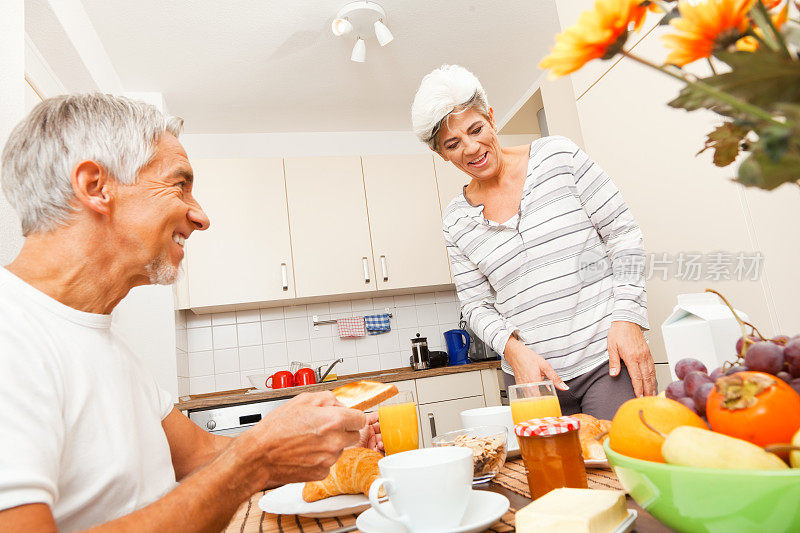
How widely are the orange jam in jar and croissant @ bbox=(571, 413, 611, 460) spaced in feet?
0.30

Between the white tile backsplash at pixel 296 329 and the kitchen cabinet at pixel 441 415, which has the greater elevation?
the white tile backsplash at pixel 296 329

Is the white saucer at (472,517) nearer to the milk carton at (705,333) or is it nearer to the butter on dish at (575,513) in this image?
the butter on dish at (575,513)

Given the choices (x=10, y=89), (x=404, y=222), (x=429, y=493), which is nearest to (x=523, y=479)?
(x=429, y=493)

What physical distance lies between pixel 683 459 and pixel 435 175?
3.53m

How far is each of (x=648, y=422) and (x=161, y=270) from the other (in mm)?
902

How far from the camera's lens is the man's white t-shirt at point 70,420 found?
61 centimetres

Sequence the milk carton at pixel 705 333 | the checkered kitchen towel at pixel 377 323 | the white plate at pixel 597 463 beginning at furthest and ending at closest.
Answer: the checkered kitchen towel at pixel 377 323, the milk carton at pixel 705 333, the white plate at pixel 597 463

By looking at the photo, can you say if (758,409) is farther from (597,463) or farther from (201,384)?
(201,384)

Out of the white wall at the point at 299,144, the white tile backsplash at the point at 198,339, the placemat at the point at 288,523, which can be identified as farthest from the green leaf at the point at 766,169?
the white wall at the point at 299,144

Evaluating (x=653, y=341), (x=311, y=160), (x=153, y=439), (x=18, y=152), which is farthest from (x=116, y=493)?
(x=311, y=160)

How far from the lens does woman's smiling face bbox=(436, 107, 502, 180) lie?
171 centimetres

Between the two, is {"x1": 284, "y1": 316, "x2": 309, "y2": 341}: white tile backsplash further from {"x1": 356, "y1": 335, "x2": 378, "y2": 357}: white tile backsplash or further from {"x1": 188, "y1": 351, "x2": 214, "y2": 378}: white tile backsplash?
{"x1": 188, "y1": 351, "x2": 214, "y2": 378}: white tile backsplash

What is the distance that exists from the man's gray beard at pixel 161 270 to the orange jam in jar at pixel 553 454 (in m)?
0.73

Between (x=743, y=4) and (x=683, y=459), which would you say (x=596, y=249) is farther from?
(x=743, y=4)
